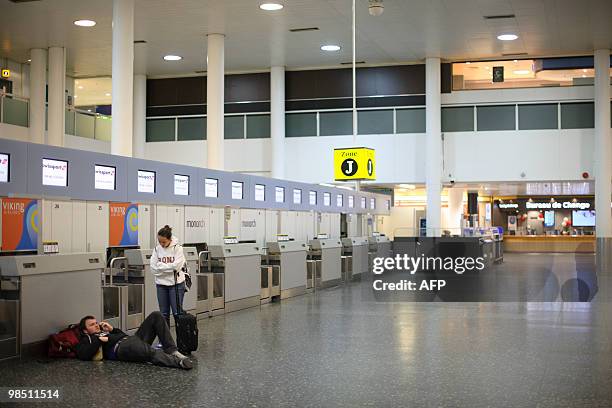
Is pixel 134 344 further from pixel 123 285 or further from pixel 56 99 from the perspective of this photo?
pixel 56 99

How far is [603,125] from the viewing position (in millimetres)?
22828

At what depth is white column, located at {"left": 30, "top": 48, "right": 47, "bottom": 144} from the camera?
20844mm

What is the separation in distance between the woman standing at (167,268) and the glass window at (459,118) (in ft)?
52.6

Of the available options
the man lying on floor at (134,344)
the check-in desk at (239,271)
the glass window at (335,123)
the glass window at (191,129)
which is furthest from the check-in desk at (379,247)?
the man lying on floor at (134,344)

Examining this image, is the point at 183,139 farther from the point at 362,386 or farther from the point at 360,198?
the point at 362,386

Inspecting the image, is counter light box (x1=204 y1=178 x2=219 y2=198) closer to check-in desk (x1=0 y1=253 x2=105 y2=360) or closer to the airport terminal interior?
the airport terminal interior

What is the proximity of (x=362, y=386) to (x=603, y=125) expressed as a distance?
1834cm

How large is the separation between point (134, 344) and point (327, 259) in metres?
10.5

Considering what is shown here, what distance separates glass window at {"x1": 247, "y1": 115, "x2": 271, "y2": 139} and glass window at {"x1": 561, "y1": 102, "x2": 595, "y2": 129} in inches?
363

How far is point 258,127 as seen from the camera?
2544 cm

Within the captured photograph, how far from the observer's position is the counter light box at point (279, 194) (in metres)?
17.2

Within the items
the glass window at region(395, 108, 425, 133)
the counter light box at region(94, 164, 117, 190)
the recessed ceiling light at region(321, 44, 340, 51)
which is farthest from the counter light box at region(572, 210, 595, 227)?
the counter light box at region(94, 164, 117, 190)

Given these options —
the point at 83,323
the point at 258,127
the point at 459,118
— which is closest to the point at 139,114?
the point at 258,127

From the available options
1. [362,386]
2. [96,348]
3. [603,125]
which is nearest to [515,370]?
[362,386]
